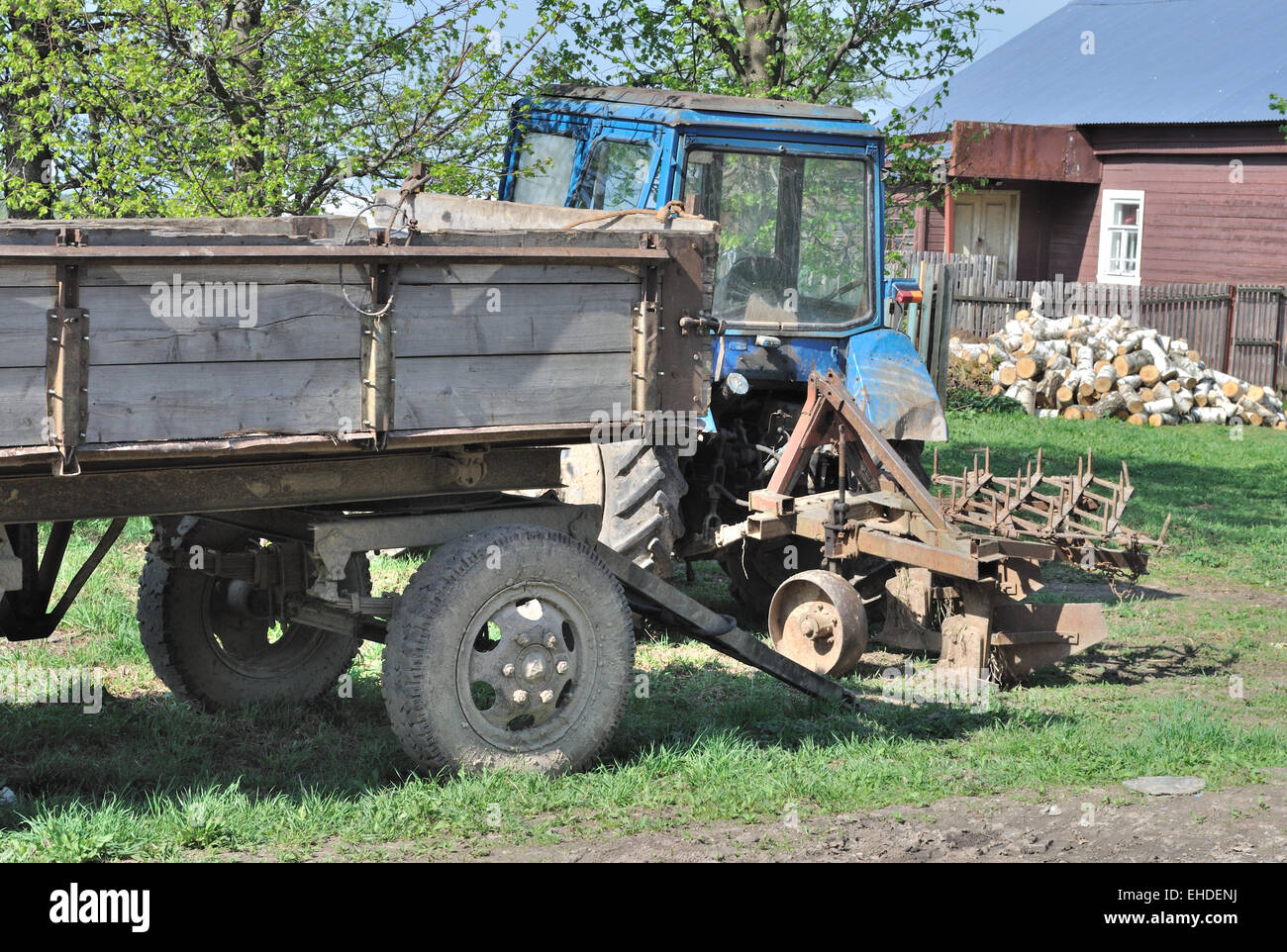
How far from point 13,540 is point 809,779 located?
116 inches

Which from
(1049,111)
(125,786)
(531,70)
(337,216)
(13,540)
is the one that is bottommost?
(125,786)

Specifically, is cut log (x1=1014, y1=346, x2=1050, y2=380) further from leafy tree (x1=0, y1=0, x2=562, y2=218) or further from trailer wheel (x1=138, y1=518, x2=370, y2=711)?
trailer wheel (x1=138, y1=518, x2=370, y2=711)

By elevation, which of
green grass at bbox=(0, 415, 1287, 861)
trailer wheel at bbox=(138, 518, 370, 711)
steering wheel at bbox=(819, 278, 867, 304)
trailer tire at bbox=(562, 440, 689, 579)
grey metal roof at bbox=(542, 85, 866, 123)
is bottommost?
green grass at bbox=(0, 415, 1287, 861)

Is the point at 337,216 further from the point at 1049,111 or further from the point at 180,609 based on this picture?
the point at 1049,111

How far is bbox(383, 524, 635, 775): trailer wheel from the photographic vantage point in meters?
4.60

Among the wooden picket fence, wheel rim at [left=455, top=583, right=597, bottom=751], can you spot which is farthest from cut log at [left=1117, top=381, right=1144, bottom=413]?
wheel rim at [left=455, top=583, right=597, bottom=751]

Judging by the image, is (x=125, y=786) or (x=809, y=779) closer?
(x=125, y=786)

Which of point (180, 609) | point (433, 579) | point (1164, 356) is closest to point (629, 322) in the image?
point (433, 579)

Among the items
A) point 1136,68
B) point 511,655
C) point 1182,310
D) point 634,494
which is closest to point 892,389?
point 634,494

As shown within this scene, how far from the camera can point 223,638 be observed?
5.80 meters

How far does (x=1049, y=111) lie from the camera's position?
24062 mm

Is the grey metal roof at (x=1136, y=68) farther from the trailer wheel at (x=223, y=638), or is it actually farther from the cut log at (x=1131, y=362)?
the trailer wheel at (x=223, y=638)

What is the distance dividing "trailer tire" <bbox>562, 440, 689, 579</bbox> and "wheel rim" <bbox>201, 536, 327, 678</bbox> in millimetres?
1535

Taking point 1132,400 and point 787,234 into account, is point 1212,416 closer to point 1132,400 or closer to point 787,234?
point 1132,400
